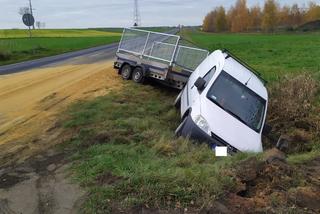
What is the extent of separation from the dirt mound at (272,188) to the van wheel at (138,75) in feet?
34.3

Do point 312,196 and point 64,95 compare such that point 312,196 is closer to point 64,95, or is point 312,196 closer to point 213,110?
point 213,110

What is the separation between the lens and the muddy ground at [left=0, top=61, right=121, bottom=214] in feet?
18.8

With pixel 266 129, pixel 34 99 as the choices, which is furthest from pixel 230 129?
pixel 34 99

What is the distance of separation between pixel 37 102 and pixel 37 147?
522 cm

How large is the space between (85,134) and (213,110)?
95.5 inches

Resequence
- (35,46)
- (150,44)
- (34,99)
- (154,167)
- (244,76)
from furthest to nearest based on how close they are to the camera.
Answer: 1. (35,46)
2. (150,44)
3. (34,99)
4. (244,76)
5. (154,167)

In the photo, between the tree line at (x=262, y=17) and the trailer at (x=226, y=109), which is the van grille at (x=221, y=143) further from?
the tree line at (x=262, y=17)

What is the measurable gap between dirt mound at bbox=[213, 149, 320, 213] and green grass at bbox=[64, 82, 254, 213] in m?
0.22

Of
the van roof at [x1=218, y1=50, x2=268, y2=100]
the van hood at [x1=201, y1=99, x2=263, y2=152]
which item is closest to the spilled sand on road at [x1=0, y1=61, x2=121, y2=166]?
the van hood at [x1=201, y1=99, x2=263, y2=152]

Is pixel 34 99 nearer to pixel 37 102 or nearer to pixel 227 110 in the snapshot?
pixel 37 102

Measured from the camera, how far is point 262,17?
144m

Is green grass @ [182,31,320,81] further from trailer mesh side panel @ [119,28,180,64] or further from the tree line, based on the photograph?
the tree line

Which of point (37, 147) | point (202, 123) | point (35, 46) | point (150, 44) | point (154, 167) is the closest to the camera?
point (154, 167)

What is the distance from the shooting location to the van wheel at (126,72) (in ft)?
57.8
